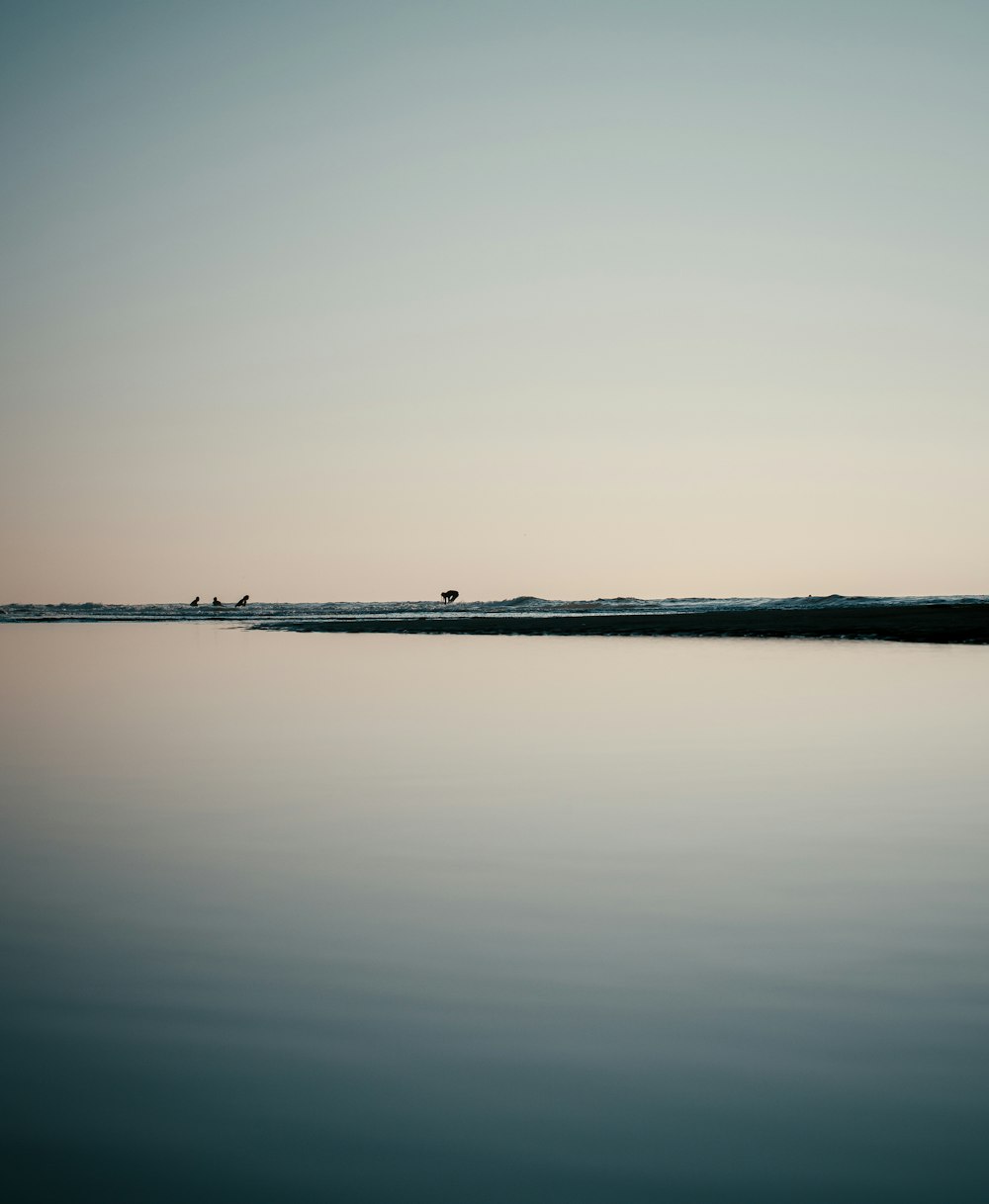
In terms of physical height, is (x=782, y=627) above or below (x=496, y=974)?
above

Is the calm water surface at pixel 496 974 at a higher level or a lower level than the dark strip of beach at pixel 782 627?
lower

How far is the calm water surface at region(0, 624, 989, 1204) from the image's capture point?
293 cm

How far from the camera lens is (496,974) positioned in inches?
168

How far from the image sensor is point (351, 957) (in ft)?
14.6

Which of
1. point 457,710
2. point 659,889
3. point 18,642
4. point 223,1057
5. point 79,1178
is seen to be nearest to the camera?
point 79,1178

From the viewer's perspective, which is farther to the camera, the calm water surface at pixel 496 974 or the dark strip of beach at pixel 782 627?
the dark strip of beach at pixel 782 627

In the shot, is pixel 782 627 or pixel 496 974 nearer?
pixel 496 974

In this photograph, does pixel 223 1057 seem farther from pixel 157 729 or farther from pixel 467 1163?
pixel 157 729

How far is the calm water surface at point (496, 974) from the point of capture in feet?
9.62

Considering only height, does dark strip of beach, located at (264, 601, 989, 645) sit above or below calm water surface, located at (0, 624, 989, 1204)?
above

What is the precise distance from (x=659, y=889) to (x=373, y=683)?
1261cm

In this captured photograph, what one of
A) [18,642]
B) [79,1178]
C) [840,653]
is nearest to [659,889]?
[79,1178]

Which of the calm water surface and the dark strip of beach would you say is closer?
the calm water surface

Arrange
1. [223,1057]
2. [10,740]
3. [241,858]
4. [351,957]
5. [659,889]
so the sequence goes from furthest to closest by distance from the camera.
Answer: [10,740], [241,858], [659,889], [351,957], [223,1057]
